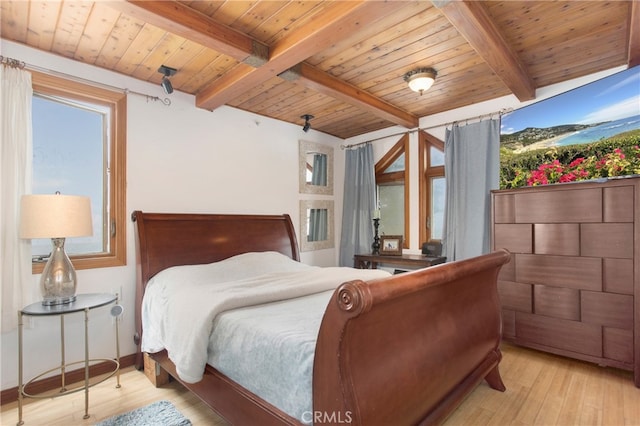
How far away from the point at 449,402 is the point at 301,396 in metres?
0.88

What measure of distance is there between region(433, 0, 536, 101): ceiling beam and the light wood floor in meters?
2.43

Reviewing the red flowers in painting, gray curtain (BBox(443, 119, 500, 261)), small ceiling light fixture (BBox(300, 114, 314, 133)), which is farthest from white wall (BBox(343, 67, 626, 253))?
small ceiling light fixture (BBox(300, 114, 314, 133))

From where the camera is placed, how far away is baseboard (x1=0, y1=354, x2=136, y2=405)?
220cm

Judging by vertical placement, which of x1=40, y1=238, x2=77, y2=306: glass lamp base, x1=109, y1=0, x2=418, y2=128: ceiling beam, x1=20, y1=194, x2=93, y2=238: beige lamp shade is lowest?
x1=40, y1=238, x2=77, y2=306: glass lamp base

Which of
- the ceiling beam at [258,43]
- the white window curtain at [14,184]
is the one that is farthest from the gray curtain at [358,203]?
the white window curtain at [14,184]

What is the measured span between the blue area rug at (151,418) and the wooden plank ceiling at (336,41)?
7.97 feet

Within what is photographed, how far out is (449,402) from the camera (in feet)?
5.44

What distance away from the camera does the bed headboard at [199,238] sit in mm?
2727

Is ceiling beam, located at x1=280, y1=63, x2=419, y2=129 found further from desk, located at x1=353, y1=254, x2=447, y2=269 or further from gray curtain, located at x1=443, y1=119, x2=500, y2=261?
desk, located at x1=353, y1=254, x2=447, y2=269

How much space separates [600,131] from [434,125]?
1.62 m

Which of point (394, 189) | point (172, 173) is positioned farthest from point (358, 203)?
point (172, 173)

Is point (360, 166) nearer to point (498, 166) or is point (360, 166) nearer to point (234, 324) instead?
point (498, 166)

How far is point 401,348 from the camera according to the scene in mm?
1367

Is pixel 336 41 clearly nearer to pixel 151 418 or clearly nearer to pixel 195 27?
pixel 195 27
